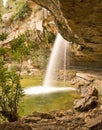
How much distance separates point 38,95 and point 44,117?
24.5 feet

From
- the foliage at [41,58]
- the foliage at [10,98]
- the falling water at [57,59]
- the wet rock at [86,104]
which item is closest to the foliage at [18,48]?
the foliage at [10,98]

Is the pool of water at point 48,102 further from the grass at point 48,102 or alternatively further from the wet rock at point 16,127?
the wet rock at point 16,127

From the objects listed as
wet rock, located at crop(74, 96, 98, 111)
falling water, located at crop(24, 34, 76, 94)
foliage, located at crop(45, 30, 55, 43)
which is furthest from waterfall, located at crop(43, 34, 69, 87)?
wet rock, located at crop(74, 96, 98, 111)

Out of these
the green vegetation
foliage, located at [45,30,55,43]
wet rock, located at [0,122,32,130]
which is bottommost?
wet rock, located at [0,122,32,130]

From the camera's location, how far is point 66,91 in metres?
19.8

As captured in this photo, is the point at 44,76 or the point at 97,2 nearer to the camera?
the point at 97,2

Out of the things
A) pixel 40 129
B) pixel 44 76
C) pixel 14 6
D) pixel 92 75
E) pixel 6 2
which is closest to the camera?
pixel 40 129

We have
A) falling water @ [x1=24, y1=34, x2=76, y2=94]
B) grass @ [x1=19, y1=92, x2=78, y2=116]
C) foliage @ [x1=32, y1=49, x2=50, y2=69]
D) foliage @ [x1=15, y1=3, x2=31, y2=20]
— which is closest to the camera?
grass @ [x1=19, y1=92, x2=78, y2=116]

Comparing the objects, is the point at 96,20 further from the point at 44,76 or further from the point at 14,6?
the point at 14,6

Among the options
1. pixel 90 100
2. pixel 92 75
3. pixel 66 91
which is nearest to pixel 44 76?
pixel 92 75

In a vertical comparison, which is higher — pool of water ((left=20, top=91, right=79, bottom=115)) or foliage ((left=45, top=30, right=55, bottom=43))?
foliage ((left=45, top=30, right=55, bottom=43))

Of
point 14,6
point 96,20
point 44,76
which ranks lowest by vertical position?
point 44,76

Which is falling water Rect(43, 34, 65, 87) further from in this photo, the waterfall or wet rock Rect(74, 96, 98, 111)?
wet rock Rect(74, 96, 98, 111)

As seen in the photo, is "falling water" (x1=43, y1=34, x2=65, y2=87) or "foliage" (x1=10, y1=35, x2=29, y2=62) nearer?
"foliage" (x1=10, y1=35, x2=29, y2=62)
